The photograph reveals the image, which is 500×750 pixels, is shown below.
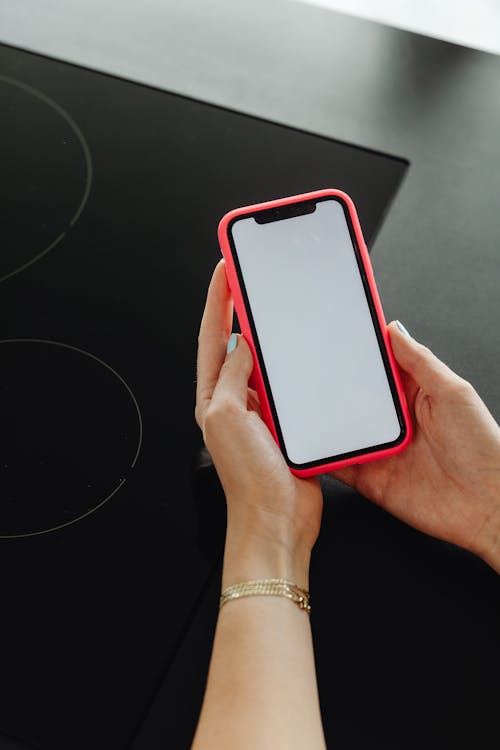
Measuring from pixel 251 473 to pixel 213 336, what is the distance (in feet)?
0.39

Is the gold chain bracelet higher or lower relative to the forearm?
higher

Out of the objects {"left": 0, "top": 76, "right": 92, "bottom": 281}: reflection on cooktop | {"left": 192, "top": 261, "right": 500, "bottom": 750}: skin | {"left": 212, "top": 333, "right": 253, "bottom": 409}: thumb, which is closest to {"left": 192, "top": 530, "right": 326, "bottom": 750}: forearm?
{"left": 192, "top": 261, "right": 500, "bottom": 750}: skin

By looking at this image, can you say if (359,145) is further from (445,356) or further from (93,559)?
(93,559)

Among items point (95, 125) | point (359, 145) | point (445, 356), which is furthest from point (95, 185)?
point (445, 356)

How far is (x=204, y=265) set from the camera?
0.71 m

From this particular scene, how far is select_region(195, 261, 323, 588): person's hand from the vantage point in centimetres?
55

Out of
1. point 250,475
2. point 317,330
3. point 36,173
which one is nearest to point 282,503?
point 250,475

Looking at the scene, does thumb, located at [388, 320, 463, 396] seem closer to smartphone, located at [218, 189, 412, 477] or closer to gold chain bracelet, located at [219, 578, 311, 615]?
smartphone, located at [218, 189, 412, 477]

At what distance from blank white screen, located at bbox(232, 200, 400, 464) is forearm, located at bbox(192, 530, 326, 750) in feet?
0.35

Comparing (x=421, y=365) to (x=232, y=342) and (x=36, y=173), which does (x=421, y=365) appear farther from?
(x=36, y=173)

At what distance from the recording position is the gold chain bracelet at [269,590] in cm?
52

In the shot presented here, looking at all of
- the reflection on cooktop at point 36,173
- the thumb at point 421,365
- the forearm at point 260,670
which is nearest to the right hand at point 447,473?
the thumb at point 421,365

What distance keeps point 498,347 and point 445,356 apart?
0.05 m

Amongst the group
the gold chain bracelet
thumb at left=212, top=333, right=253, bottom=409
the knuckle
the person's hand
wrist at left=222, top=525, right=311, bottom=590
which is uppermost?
the knuckle
